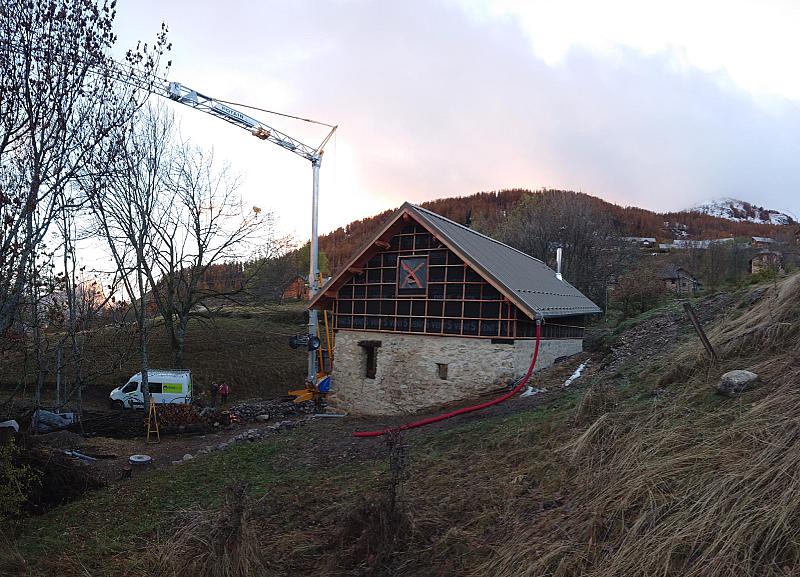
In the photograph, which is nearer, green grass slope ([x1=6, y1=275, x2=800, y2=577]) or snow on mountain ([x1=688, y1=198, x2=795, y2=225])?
green grass slope ([x1=6, y1=275, x2=800, y2=577])

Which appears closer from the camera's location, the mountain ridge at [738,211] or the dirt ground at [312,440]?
the dirt ground at [312,440]

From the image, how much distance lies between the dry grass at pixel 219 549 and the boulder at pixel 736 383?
554 centimetres

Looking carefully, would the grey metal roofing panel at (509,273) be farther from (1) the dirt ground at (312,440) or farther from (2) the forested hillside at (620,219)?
(2) the forested hillside at (620,219)

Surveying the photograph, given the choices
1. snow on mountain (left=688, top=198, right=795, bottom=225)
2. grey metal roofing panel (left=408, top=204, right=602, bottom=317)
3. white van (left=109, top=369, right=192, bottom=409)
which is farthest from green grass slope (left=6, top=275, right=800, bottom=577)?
snow on mountain (left=688, top=198, right=795, bottom=225)

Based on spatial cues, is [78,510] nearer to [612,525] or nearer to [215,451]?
[215,451]

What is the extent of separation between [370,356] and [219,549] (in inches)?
505

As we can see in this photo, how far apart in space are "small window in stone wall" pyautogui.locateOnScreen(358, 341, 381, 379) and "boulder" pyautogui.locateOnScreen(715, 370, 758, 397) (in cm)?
1163

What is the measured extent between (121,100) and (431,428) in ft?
27.9

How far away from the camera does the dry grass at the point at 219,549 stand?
4258 millimetres

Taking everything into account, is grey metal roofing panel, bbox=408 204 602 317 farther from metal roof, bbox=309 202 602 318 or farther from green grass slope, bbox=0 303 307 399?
green grass slope, bbox=0 303 307 399

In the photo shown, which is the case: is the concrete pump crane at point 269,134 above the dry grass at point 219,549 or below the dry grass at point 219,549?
above

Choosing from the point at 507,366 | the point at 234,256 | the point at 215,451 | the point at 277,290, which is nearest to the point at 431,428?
the point at 507,366

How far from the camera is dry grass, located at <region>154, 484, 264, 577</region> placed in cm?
426

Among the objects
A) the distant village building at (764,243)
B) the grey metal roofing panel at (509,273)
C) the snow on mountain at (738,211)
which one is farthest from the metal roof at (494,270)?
the snow on mountain at (738,211)
